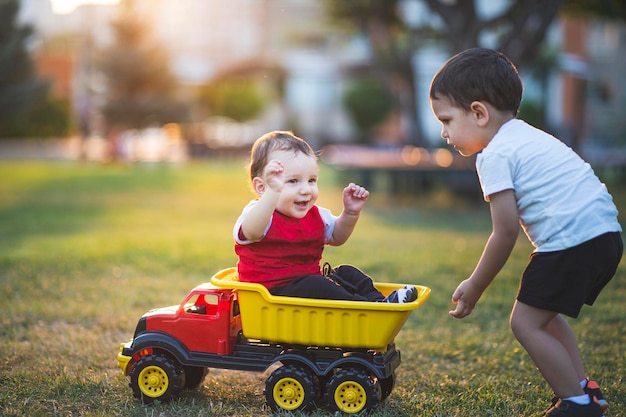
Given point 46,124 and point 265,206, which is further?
point 46,124

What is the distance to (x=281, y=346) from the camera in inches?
131

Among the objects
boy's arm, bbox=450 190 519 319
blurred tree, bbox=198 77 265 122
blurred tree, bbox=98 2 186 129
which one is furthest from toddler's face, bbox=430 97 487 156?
blurred tree, bbox=198 77 265 122

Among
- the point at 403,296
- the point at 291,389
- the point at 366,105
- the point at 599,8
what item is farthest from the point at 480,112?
the point at 366,105

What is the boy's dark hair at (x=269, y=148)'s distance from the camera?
11.0ft

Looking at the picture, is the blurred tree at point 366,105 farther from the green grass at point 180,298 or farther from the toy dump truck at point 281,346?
the toy dump truck at point 281,346

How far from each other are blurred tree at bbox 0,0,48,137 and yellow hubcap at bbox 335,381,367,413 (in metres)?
14.5

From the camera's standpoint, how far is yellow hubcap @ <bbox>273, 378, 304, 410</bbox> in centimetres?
323

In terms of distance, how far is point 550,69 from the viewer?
94.5ft

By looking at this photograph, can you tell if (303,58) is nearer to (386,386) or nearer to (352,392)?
(386,386)

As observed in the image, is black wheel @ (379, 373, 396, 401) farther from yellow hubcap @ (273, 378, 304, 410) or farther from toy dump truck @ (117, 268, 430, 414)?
yellow hubcap @ (273, 378, 304, 410)

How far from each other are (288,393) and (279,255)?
1.91 ft

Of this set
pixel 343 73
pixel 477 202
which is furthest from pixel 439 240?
pixel 343 73

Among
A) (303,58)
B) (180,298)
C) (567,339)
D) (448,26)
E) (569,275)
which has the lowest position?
(180,298)

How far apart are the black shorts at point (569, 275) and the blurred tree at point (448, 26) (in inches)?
350
